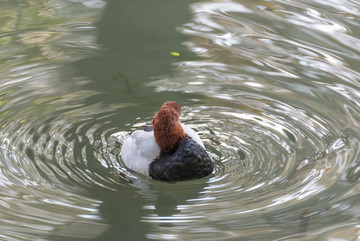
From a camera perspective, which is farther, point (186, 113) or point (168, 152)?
point (186, 113)

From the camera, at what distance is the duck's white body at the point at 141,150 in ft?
19.6

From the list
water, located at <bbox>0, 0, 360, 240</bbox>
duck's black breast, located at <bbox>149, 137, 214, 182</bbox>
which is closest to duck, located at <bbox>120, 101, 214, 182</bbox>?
duck's black breast, located at <bbox>149, 137, 214, 182</bbox>

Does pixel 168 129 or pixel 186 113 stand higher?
pixel 168 129

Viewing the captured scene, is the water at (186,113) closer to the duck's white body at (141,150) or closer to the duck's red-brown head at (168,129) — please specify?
the duck's white body at (141,150)

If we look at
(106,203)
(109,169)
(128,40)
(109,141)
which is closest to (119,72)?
(128,40)

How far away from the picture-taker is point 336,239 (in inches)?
193

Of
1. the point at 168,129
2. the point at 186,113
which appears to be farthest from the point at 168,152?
the point at 186,113

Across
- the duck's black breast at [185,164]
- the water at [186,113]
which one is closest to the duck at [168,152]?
the duck's black breast at [185,164]

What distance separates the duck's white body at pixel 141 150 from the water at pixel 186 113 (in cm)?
Result: 16

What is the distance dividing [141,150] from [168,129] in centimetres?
39

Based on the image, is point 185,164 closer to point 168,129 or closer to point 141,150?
point 168,129

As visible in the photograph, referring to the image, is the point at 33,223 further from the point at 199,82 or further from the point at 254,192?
the point at 199,82

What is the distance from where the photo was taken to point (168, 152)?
5949mm

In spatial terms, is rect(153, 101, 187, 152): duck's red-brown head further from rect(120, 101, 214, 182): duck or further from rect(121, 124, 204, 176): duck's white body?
rect(121, 124, 204, 176): duck's white body
